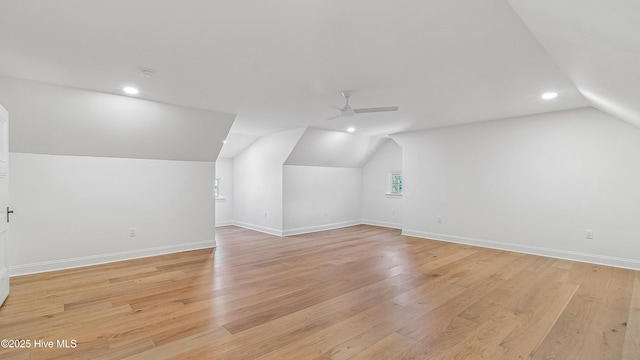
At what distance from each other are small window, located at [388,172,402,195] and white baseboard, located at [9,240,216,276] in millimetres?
4871

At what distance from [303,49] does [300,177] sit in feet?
15.5

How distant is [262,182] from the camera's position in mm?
7434

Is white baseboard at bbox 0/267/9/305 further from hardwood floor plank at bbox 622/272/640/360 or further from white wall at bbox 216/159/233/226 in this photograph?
hardwood floor plank at bbox 622/272/640/360

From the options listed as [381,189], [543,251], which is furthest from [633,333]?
[381,189]

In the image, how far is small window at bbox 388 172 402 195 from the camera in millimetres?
8019

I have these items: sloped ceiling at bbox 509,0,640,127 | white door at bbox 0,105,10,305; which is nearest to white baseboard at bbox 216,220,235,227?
white door at bbox 0,105,10,305

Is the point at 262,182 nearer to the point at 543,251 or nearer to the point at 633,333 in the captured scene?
the point at 543,251

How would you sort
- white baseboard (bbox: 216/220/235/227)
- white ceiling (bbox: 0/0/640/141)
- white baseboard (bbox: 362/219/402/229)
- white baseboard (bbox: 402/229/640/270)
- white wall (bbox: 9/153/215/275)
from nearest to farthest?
white ceiling (bbox: 0/0/640/141) → white wall (bbox: 9/153/215/275) → white baseboard (bbox: 402/229/640/270) → white baseboard (bbox: 362/219/402/229) → white baseboard (bbox: 216/220/235/227)

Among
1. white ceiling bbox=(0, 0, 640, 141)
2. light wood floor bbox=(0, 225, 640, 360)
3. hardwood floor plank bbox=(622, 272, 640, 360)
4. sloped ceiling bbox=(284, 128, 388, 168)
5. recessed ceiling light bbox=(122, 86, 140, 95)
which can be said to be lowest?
hardwood floor plank bbox=(622, 272, 640, 360)

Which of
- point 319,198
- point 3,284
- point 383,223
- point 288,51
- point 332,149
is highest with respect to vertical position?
point 288,51

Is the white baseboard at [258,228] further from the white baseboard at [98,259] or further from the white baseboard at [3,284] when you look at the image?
the white baseboard at [3,284]

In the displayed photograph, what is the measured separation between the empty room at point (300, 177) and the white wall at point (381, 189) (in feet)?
3.38

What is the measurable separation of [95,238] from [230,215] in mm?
4065

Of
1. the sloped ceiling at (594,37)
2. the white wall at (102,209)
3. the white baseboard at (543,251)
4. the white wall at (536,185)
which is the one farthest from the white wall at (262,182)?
the sloped ceiling at (594,37)
